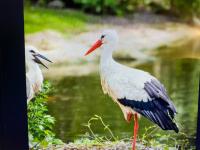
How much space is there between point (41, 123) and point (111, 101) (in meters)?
0.28

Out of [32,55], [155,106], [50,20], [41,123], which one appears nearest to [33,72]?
[32,55]

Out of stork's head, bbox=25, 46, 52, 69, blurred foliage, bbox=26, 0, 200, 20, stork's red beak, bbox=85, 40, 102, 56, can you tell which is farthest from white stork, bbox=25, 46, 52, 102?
blurred foliage, bbox=26, 0, 200, 20

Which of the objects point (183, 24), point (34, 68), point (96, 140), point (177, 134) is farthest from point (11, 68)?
point (183, 24)

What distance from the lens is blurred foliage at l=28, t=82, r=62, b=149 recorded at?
2.06 meters

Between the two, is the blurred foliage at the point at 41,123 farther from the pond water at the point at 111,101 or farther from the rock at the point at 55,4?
the rock at the point at 55,4

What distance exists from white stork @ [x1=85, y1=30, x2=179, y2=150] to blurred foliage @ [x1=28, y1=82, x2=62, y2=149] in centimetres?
26

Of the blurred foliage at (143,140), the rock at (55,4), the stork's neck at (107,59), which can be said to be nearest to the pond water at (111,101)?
the blurred foliage at (143,140)

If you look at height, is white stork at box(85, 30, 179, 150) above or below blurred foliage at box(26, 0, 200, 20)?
below

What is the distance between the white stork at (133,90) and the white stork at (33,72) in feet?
0.70

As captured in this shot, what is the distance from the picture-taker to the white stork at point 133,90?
6.42 ft

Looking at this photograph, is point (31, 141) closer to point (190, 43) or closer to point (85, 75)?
point (85, 75)

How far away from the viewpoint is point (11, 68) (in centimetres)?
192

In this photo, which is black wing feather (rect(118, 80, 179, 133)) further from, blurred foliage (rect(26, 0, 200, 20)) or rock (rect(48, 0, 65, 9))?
rock (rect(48, 0, 65, 9))

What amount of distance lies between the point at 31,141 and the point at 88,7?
64 cm
